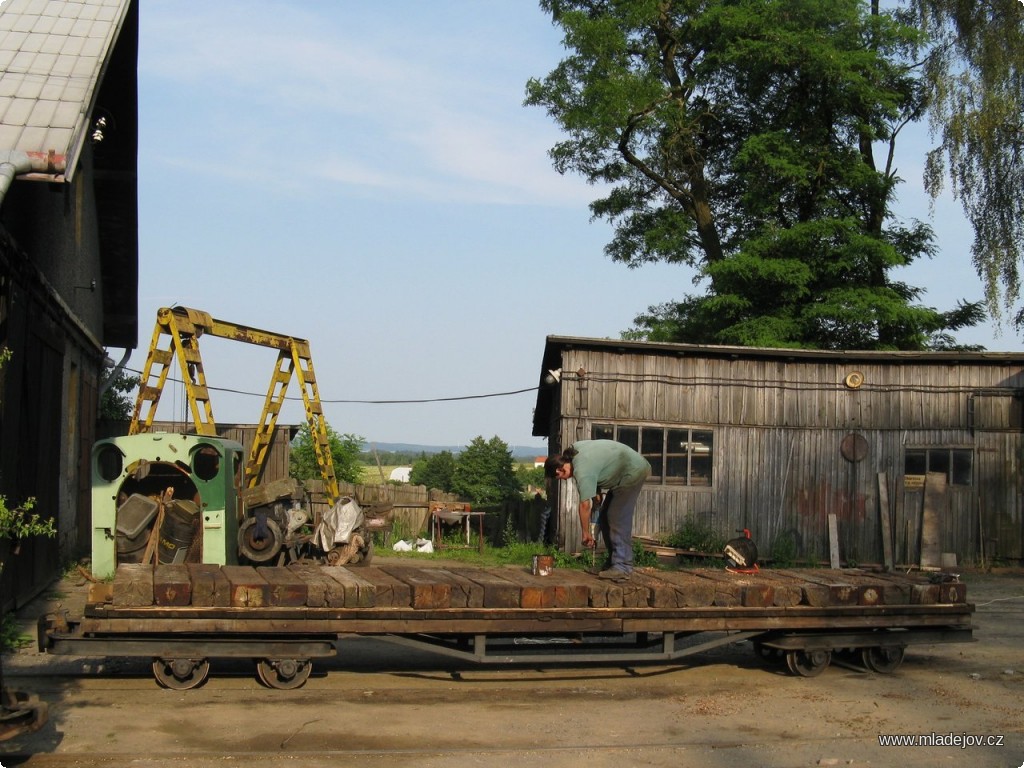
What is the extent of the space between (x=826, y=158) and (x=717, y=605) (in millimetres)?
22280

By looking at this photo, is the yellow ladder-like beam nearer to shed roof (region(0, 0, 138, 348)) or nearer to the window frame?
shed roof (region(0, 0, 138, 348))

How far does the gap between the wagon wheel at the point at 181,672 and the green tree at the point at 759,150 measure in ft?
69.2

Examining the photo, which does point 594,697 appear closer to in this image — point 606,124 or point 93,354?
point 93,354

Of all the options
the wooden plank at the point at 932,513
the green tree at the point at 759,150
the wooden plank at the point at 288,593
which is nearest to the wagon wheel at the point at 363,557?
the wooden plank at the point at 288,593

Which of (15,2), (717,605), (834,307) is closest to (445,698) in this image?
(717,605)

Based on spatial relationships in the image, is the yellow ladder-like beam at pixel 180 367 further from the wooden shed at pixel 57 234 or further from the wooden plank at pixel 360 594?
the wooden plank at pixel 360 594

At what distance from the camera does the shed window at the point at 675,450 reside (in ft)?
65.0

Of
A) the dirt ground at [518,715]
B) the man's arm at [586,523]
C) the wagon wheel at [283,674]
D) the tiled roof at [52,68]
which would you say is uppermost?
the tiled roof at [52,68]

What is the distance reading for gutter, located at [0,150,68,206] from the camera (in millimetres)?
9523

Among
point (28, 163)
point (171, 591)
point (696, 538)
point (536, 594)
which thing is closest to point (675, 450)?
point (696, 538)

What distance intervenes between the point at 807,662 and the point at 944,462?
1183 centimetres

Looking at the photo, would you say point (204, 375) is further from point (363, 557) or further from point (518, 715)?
point (518, 715)

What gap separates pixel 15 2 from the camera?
14.6 m

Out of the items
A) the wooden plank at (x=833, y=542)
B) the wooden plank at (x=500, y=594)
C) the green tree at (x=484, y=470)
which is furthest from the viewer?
the green tree at (x=484, y=470)
